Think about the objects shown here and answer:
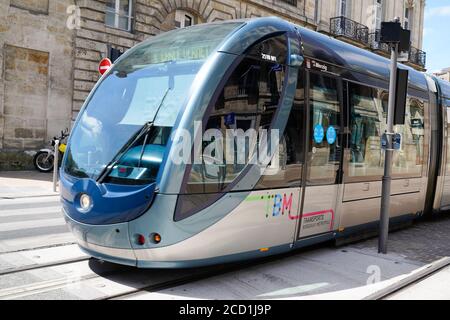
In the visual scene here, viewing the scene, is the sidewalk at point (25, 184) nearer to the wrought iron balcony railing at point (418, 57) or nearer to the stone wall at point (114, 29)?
the stone wall at point (114, 29)

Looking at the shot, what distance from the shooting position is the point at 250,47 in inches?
198

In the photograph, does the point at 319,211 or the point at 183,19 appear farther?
the point at 183,19

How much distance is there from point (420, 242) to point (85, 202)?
17.8 ft

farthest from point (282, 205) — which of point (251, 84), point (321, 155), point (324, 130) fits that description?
point (251, 84)

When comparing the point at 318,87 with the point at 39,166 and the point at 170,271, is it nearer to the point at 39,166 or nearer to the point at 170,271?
the point at 170,271

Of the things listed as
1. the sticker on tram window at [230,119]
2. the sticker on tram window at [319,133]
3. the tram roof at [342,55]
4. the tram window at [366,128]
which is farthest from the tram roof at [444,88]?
the sticker on tram window at [230,119]

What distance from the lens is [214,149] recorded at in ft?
15.3

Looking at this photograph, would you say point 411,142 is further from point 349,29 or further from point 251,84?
point 349,29

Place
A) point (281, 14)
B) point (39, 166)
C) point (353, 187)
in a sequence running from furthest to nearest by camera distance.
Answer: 1. point (281, 14)
2. point (39, 166)
3. point (353, 187)

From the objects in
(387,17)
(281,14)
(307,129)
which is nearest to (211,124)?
(307,129)

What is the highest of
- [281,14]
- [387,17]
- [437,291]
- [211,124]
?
[387,17]

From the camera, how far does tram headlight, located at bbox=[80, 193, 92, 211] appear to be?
4623mm

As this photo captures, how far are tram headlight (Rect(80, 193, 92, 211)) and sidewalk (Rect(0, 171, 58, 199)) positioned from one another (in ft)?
20.4
